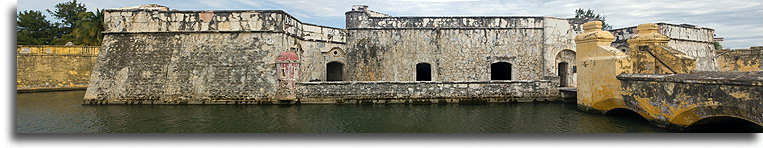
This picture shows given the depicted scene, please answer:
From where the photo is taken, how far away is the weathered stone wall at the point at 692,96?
4.75m

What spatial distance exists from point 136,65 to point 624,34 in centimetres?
1718

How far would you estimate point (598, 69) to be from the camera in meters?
8.00

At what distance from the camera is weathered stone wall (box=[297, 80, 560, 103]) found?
10.5m

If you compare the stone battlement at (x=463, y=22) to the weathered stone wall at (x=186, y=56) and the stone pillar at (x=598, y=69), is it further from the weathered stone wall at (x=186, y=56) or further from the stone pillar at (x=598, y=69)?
the stone pillar at (x=598, y=69)

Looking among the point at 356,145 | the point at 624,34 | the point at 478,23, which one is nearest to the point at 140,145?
the point at 356,145

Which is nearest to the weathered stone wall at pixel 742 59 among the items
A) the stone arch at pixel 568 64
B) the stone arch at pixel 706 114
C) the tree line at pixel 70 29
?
the stone arch at pixel 568 64

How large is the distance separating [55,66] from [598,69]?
1949cm

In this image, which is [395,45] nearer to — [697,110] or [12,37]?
[697,110]

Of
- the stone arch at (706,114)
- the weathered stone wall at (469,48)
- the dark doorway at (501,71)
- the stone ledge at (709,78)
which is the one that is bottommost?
the stone arch at (706,114)

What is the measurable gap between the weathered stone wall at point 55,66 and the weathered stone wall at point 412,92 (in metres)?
10.4

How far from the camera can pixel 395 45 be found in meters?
13.9

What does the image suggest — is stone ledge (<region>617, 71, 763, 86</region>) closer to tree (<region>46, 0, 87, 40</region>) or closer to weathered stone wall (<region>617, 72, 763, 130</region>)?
weathered stone wall (<region>617, 72, 763, 130</region>)

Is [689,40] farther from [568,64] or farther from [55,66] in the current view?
[55,66]

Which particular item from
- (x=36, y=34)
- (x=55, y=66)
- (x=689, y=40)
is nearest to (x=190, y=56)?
(x=36, y=34)
